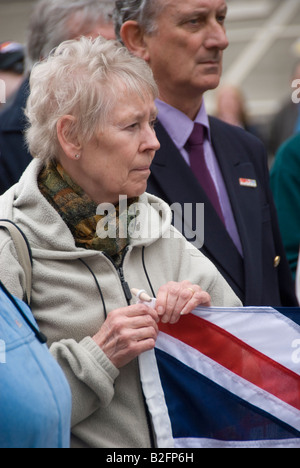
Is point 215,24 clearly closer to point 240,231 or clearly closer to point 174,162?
point 174,162

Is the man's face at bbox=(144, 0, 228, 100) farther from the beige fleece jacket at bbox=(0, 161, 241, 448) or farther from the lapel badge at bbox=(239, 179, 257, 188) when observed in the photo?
the beige fleece jacket at bbox=(0, 161, 241, 448)

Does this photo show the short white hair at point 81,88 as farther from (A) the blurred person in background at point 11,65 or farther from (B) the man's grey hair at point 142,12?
(A) the blurred person in background at point 11,65

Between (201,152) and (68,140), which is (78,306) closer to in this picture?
(68,140)

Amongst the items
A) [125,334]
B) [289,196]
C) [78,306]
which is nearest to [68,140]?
[78,306]

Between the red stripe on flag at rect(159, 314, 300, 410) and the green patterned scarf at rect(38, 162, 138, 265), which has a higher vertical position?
the green patterned scarf at rect(38, 162, 138, 265)

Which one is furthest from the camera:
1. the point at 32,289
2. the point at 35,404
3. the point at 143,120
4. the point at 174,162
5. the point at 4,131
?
the point at 4,131

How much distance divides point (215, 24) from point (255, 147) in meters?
0.64

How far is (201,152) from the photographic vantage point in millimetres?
3574

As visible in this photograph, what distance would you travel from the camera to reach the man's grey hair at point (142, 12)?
3547 millimetres

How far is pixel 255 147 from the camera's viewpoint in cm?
388

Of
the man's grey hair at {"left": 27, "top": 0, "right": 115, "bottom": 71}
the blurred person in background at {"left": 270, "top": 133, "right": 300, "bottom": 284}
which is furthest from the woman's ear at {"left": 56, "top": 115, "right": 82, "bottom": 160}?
the blurred person in background at {"left": 270, "top": 133, "right": 300, "bottom": 284}

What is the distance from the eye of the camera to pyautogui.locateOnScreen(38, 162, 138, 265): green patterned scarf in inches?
106

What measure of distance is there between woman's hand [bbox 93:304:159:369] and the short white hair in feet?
1.99

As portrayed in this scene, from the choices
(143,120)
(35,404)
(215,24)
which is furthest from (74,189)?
(215,24)
